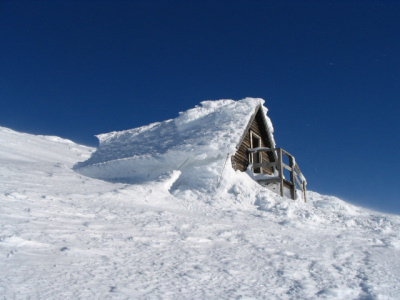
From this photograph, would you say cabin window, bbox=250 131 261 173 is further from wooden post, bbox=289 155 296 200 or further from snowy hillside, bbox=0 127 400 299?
snowy hillside, bbox=0 127 400 299

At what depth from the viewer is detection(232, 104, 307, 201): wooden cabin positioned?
1276 centimetres

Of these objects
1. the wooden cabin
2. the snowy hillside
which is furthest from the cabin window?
the snowy hillside

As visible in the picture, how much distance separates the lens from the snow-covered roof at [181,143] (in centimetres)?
1209

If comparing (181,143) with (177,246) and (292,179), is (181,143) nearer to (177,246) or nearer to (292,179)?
(292,179)

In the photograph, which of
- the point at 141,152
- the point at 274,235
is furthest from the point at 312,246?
the point at 141,152

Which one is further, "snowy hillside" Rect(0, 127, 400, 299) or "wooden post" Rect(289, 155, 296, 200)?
"wooden post" Rect(289, 155, 296, 200)

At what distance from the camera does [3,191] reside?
26.3ft

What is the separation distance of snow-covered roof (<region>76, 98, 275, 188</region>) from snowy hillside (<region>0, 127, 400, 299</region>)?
5.67 feet

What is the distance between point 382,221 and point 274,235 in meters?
4.20

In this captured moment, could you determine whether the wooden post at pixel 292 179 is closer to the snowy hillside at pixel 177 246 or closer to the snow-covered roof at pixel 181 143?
the snow-covered roof at pixel 181 143

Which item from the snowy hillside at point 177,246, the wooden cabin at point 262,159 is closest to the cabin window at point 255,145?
the wooden cabin at point 262,159

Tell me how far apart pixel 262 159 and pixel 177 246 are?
10862 millimetres

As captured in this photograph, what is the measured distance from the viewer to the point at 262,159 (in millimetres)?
16531

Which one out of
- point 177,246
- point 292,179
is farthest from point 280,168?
point 177,246
